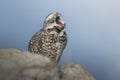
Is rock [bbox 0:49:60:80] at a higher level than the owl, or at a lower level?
higher

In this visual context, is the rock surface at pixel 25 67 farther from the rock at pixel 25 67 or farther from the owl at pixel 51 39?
the owl at pixel 51 39

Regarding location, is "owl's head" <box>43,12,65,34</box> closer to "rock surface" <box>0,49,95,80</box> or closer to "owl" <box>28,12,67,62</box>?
"owl" <box>28,12,67,62</box>

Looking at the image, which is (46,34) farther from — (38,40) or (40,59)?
(40,59)

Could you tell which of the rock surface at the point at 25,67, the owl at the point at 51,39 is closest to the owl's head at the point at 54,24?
the owl at the point at 51,39

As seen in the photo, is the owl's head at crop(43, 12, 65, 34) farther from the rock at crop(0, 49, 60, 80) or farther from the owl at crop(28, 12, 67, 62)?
the rock at crop(0, 49, 60, 80)

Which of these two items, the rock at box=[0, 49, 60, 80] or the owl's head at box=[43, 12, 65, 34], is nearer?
the rock at box=[0, 49, 60, 80]

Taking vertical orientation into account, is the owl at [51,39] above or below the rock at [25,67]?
below

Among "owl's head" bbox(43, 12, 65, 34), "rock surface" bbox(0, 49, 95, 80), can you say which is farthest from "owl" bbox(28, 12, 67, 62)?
"rock surface" bbox(0, 49, 95, 80)
